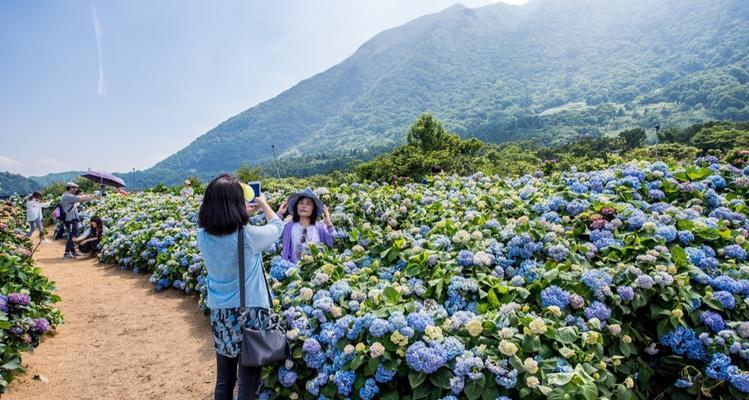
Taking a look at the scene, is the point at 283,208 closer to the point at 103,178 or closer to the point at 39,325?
the point at 39,325

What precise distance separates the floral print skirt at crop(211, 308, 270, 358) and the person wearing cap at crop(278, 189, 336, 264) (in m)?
1.75

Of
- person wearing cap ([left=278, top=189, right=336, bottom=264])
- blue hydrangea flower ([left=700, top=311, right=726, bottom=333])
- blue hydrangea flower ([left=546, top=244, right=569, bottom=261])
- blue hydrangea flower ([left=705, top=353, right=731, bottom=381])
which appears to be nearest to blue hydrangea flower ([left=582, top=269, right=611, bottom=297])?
blue hydrangea flower ([left=546, top=244, right=569, bottom=261])

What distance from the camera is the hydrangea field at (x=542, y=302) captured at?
2486 millimetres

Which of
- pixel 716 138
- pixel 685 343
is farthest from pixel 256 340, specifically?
pixel 716 138

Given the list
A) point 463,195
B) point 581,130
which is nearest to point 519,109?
point 581,130

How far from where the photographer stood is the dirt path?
151 inches

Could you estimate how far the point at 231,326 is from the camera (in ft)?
9.00

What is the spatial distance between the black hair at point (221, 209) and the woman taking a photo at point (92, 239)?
8.84m

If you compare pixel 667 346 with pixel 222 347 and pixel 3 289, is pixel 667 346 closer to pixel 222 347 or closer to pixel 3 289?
pixel 222 347

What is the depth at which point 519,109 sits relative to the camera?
16688 centimetres

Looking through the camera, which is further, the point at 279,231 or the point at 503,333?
the point at 279,231

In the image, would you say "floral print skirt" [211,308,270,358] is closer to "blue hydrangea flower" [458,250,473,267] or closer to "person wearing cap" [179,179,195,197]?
"blue hydrangea flower" [458,250,473,267]

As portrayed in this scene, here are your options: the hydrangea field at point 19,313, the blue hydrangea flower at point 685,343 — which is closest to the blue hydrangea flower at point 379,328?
the blue hydrangea flower at point 685,343

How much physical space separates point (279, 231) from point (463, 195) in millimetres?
3176
